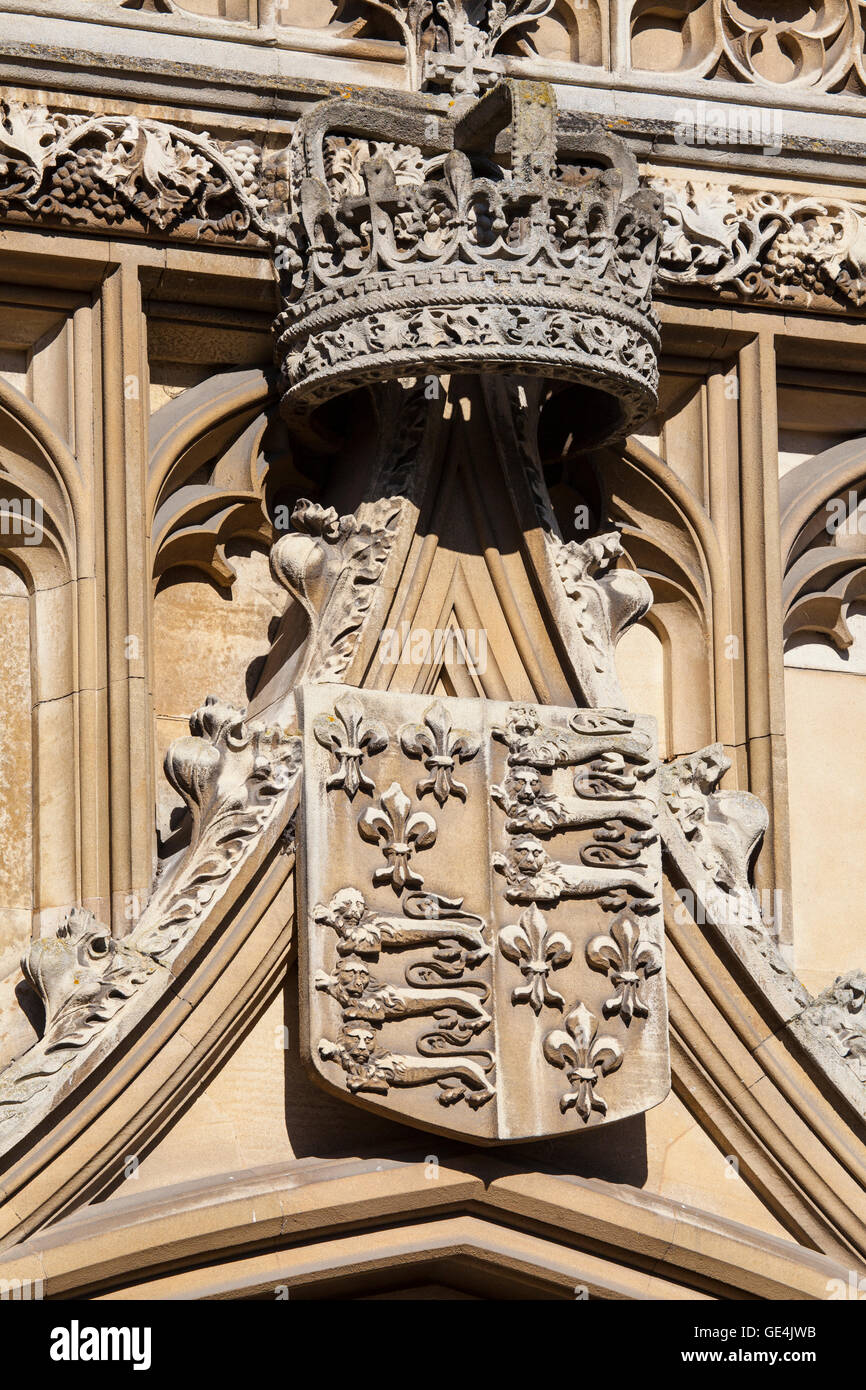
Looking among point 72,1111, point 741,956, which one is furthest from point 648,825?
point 72,1111

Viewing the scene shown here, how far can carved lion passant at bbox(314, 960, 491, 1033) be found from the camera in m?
8.17

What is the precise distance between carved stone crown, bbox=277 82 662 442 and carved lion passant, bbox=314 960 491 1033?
1441 mm

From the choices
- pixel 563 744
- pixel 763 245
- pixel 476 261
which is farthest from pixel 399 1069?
pixel 763 245

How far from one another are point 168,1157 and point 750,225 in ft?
9.57

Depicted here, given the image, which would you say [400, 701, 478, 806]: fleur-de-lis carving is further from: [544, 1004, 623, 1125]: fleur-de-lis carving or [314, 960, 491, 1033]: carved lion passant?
[544, 1004, 623, 1125]: fleur-de-lis carving

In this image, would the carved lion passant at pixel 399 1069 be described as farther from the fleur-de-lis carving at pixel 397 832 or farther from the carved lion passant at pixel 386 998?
the fleur-de-lis carving at pixel 397 832

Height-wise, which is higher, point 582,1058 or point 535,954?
point 535,954

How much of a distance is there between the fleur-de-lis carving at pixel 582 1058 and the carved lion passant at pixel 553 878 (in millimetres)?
280

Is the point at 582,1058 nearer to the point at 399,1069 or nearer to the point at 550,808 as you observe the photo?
the point at 399,1069

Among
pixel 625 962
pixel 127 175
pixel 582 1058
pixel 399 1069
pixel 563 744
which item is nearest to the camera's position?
pixel 399 1069

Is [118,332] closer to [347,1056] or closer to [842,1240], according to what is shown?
[347,1056]

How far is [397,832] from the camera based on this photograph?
832cm

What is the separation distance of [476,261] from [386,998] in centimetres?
174

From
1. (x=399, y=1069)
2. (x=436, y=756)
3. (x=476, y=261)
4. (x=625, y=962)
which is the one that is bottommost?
(x=399, y=1069)
